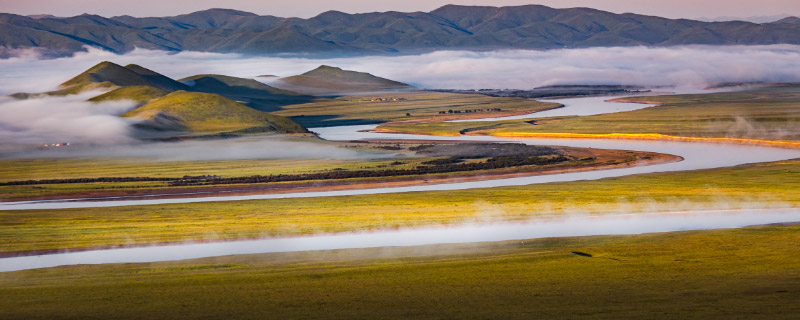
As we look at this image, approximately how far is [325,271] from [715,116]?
342ft

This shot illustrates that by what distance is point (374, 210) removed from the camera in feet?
173

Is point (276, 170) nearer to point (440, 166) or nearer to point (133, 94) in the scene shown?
point (440, 166)

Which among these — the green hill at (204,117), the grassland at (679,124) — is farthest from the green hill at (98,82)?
the grassland at (679,124)

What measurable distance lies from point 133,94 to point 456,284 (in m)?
147

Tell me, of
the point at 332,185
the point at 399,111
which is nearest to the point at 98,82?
the point at 399,111

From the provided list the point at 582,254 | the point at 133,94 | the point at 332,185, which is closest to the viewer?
the point at 582,254

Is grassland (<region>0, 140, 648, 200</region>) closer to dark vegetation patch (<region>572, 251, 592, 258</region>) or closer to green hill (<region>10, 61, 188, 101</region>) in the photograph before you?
dark vegetation patch (<region>572, 251, 592, 258</region>)

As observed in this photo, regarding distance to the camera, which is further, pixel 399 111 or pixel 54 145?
pixel 399 111

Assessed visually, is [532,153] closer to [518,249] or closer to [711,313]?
[518,249]

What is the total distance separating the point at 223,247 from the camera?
1658 inches

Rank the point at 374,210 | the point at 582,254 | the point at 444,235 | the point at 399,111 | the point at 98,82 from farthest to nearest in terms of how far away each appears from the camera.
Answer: the point at 98,82
the point at 399,111
the point at 374,210
the point at 444,235
the point at 582,254

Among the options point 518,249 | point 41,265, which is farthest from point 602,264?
point 41,265

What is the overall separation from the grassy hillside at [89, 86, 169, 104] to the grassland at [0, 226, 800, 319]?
13251 centimetres

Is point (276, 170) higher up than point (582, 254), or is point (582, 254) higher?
point (582, 254)
